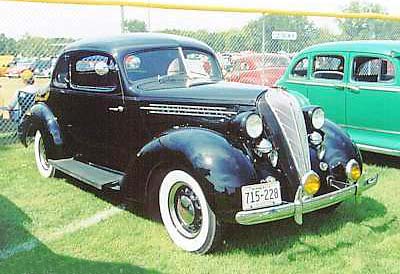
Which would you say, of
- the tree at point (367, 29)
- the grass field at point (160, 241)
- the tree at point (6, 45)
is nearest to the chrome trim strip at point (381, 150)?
the grass field at point (160, 241)

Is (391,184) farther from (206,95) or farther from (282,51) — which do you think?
(282,51)

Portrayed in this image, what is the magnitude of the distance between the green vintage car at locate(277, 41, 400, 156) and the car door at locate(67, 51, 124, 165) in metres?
2.42

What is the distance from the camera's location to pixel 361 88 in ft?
22.3

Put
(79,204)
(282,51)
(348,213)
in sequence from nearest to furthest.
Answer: (348,213), (79,204), (282,51)

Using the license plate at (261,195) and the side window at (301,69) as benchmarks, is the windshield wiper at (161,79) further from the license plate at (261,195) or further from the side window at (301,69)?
the side window at (301,69)

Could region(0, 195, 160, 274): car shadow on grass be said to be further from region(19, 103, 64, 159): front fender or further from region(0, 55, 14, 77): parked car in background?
region(0, 55, 14, 77): parked car in background

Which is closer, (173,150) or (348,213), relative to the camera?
(173,150)

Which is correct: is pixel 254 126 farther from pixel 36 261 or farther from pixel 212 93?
pixel 36 261

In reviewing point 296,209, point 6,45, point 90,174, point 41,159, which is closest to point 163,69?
point 90,174

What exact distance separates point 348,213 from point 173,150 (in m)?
1.89

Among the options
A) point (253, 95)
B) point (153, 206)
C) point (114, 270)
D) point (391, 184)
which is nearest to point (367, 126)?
point (391, 184)

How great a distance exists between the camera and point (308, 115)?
4461mm

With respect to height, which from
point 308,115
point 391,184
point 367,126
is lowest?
point 391,184

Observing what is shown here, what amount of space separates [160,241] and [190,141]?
0.89m
